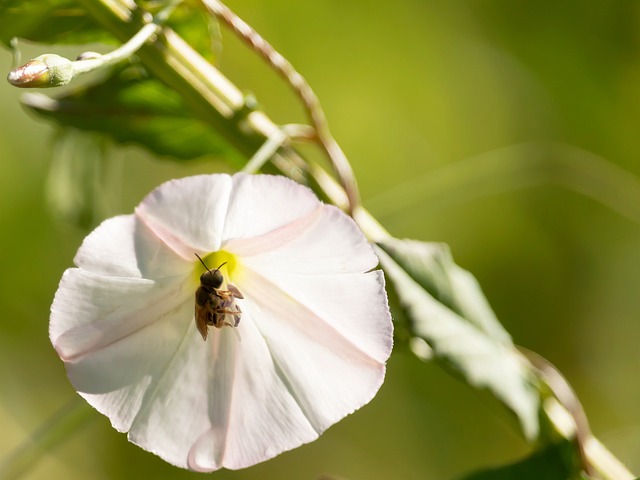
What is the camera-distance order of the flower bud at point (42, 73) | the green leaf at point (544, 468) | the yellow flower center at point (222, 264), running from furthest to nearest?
the green leaf at point (544, 468) < the yellow flower center at point (222, 264) < the flower bud at point (42, 73)

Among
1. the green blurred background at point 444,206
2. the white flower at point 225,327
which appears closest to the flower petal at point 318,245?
the white flower at point 225,327

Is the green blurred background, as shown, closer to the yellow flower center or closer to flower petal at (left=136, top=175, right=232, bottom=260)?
the yellow flower center

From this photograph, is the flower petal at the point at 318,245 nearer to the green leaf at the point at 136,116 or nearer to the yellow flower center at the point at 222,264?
the yellow flower center at the point at 222,264

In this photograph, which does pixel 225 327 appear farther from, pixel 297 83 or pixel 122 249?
pixel 297 83

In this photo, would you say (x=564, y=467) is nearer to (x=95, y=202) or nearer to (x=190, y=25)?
(x=190, y=25)

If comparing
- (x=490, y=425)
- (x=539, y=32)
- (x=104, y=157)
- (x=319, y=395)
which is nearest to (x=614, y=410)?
(x=490, y=425)

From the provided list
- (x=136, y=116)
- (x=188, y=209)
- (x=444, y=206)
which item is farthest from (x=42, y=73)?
(x=444, y=206)

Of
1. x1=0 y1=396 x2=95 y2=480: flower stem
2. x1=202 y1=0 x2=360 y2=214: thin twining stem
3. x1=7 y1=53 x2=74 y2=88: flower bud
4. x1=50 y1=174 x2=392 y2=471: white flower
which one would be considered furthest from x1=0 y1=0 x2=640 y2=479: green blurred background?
x1=7 y1=53 x2=74 y2=88: flower bud
